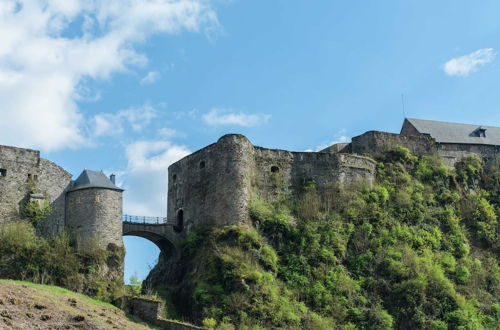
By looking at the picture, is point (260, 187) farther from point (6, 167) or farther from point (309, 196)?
point (6, 167)

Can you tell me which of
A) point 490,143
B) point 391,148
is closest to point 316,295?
point 391,148

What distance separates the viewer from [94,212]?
1529 inches

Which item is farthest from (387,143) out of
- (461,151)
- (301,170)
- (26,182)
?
(26,182)

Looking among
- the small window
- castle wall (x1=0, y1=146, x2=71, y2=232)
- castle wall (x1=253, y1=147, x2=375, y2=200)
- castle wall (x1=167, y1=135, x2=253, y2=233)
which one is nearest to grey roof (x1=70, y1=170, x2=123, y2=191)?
castle wall (x1=0, y1=146, x2=71, y2=232)

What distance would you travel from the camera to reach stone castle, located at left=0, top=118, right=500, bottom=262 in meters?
38.7

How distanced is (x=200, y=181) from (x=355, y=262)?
34.0 ft

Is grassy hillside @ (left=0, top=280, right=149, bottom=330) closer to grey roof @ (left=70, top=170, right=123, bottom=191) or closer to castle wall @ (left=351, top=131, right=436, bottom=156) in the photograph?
grey roof @ (left=70, top=170, right=123, bottom=191)

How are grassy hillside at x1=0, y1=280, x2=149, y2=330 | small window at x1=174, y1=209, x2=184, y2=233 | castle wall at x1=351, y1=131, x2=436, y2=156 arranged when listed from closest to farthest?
grassy hillside at x1=0, y1=280, x2=149, y2=330 < small window at x1=174, y1=209, x2=184, y2=233 < castle wall at x1=351, y1=131, x2=436, y2=156

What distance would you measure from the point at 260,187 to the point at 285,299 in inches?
354

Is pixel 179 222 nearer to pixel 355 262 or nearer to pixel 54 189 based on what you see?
pixel 54 189

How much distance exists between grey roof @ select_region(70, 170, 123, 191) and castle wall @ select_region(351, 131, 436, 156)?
695 inches

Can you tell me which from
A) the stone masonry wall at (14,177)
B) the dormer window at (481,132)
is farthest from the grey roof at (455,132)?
the stone masonry wall at (14,177)

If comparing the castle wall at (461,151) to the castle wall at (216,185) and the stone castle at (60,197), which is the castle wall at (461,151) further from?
the stone castle at (60,197)

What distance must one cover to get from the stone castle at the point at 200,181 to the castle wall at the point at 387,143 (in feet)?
0.22
